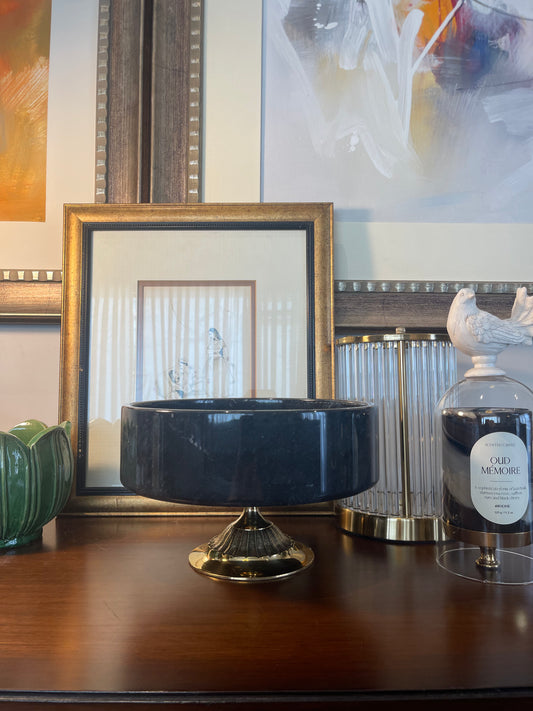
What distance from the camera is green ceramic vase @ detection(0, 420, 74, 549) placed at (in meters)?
0.46

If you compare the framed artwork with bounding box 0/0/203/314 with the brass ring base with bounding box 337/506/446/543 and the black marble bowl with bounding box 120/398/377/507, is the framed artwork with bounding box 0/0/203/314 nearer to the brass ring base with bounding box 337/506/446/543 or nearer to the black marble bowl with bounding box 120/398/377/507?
the black marble bowl with bounding box 120/398/377/507

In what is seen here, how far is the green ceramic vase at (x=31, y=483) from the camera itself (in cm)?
46

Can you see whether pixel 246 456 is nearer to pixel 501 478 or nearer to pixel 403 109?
pixel 501 478

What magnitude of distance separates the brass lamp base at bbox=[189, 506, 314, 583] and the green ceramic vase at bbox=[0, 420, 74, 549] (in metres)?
0.16

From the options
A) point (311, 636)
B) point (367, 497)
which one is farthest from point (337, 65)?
point (311, 636)

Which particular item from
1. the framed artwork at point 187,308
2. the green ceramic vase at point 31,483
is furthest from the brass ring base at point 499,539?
the green ceramic vase at point 31,483

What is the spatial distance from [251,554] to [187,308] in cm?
31

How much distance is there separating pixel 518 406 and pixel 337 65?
1.71 ft

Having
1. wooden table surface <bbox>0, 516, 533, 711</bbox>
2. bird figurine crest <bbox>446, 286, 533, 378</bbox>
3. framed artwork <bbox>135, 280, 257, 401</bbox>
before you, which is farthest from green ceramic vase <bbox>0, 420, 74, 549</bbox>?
bird figurine crest <bbox>446, 286, 533, 378</bbox>

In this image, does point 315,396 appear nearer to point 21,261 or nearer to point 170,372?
point 170,372

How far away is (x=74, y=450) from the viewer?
0.58m

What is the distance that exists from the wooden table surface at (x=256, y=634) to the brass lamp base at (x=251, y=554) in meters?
0.01

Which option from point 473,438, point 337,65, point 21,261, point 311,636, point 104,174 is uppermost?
point 337,65

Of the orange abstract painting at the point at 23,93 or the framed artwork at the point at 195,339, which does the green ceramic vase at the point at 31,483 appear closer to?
the framed artwork at the point at 195,339
